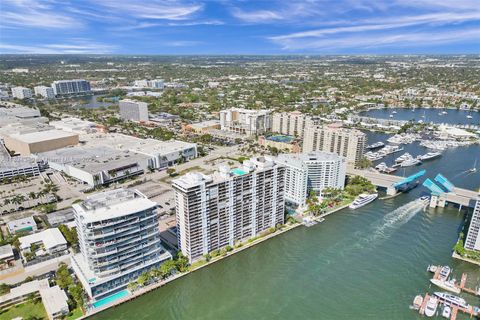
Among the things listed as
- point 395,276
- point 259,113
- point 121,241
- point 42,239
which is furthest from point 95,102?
point 395,276

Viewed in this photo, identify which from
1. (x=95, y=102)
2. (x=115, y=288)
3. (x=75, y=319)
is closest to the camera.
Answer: (x=75, y=319)

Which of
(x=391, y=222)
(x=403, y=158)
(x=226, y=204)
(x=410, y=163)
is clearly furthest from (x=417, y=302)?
(x=403, y=158)

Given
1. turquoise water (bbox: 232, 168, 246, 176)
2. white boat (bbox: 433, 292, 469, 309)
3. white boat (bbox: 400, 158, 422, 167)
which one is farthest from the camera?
white boat (bbox: 400, 158, 422, 167)

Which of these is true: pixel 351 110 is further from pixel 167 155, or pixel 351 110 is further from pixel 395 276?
pixel 395 276

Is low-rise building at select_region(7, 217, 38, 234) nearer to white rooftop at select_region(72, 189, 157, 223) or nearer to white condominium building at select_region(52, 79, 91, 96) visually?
white rooftop at select_region(72, 189, 157, 223)

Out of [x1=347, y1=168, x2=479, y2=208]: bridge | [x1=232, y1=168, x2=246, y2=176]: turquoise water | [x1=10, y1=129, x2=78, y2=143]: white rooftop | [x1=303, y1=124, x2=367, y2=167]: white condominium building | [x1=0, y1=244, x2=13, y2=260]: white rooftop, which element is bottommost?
[x1=0, y1=244, x2=13, y2=260]: white rooftop

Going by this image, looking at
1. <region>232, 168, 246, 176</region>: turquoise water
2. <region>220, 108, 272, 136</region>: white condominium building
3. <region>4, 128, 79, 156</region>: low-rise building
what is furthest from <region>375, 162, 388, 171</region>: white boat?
<region>4, 128, 79, 156</region>: low-rise building
